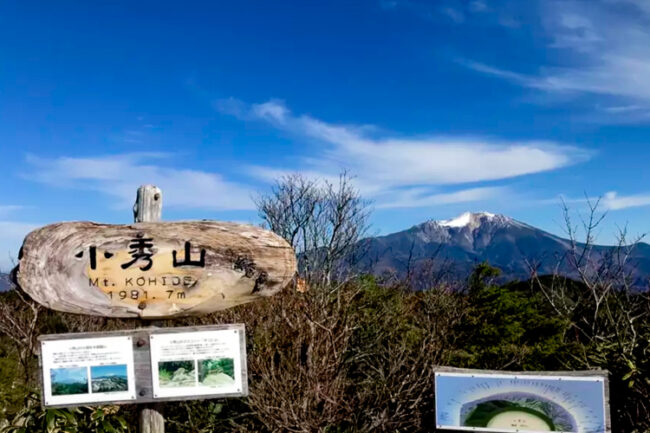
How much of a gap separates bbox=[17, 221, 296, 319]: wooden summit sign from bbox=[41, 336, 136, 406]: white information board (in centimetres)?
20

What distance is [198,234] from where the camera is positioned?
A: 3639 millimetres

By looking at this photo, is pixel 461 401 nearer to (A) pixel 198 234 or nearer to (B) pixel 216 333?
(B) pixel 216 333

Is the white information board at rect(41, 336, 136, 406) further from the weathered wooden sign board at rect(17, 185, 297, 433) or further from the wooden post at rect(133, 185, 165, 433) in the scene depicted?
the wooden post at rect(133, 185, 165, 433)

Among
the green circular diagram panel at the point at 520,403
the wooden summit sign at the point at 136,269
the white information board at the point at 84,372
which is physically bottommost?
the green circular diagram panel at the point at 520,403

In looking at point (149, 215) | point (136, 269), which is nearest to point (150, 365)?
point (136, 269)

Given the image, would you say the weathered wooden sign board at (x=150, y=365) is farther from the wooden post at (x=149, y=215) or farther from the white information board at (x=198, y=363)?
the wooden post at (x=149, y=215)

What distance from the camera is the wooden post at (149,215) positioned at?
12.0 ft

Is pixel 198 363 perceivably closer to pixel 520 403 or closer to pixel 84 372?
pixel 84 372

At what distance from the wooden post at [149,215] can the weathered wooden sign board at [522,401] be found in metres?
1.75

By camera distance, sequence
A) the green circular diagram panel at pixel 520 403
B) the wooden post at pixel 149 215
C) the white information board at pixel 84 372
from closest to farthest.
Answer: the white information board at pixel 84 372
the wooden post at pixel 149 215
the green circular diagram panel at pixel 520 403

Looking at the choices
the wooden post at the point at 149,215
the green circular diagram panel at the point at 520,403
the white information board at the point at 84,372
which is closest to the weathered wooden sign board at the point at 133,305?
the white information board at the point at 84,372

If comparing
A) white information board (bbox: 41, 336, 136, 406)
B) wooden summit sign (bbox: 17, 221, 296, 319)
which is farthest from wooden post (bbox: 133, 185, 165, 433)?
white information board (bbox: 41, 336, 136, 406)

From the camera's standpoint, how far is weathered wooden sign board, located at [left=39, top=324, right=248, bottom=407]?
3.46 metres

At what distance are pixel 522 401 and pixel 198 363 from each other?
2.02m
